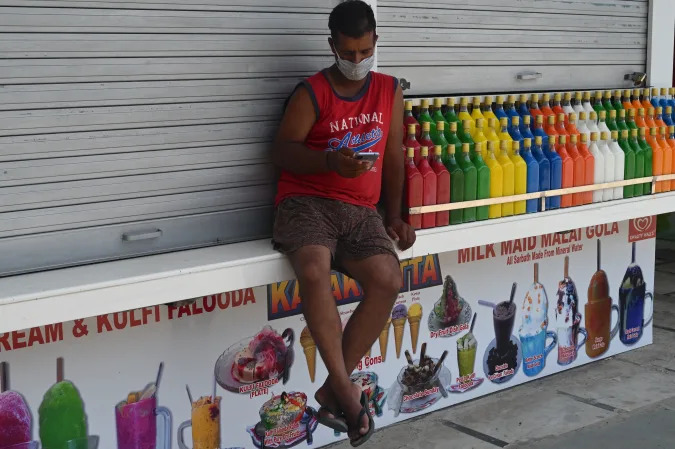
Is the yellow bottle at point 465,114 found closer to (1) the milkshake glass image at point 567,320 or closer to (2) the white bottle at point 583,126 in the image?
(2) the white bottle at point 583,126

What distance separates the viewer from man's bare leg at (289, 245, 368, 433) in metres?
3.29

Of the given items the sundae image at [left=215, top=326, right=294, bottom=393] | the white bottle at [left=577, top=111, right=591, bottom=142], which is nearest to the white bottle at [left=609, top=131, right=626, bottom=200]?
the white bottle at [left=577, top=111, right=591, bottom=142]

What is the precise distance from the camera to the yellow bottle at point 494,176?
13.7ft

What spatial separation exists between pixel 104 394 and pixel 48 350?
30 cm

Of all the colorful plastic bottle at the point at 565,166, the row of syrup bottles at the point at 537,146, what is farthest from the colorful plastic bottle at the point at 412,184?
the colorful plastic bottle at the point at 565,166

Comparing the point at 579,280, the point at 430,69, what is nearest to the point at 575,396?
the point at 579,280

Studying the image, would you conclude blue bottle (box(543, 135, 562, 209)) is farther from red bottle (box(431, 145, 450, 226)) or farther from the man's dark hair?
the man's dark hair

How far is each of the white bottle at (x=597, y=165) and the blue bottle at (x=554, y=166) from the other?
0.26 metres

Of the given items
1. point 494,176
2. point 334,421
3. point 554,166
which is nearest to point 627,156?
point 554,166

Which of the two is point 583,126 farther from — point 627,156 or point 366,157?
point 366,157

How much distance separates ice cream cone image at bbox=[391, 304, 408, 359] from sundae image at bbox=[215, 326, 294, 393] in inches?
24.4

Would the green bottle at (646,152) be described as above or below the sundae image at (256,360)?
above

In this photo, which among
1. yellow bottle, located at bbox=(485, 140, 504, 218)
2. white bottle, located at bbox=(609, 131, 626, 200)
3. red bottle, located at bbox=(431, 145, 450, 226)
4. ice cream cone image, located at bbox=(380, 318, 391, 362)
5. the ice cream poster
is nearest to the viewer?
the ice cream poster

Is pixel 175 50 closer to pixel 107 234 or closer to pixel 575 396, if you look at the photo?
pixel 107 234
